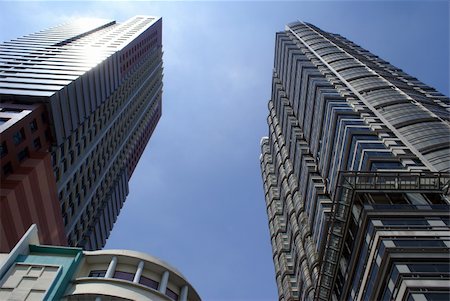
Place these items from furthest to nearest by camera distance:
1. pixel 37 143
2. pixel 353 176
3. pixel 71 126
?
pixel 71 126, pixel 37 143, pixel 353 176

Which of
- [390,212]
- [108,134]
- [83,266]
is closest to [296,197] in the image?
[108,134]

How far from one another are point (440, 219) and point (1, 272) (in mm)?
34479

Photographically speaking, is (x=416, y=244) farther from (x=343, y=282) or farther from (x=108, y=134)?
(x=108, y=134)

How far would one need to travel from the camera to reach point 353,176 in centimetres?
4312

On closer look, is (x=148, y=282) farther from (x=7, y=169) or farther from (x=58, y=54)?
(x=58, y=54)

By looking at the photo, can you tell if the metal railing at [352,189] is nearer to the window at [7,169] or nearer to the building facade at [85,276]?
the building facade at [85,276]

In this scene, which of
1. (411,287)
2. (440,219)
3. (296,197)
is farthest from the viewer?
(296,197)

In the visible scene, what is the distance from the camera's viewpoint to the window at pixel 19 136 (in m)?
46.5

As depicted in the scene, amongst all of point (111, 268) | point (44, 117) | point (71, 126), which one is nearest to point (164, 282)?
point (111, 268)

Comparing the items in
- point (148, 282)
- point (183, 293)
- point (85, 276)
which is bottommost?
point (183, 293)

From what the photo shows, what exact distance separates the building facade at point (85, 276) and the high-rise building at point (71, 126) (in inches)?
521

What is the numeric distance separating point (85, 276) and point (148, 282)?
14.4 ft

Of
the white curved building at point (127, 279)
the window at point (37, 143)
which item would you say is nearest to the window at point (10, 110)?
the window at point (37, 143)

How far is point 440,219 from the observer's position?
124 feet
